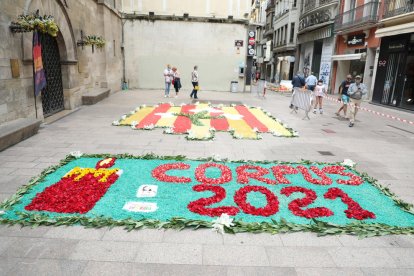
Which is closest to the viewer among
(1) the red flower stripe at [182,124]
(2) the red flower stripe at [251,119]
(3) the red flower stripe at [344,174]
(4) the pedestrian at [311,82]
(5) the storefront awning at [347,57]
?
(3) the red flower stripe at [344,174]

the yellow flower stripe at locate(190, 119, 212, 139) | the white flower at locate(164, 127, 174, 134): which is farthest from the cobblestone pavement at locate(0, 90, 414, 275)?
the yellow flower stripe at locate(190, 119, 212, 139)

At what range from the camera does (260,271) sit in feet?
11.2

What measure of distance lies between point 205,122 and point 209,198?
646cm

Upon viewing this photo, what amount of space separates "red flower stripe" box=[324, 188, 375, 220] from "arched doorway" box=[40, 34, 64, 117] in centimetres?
962

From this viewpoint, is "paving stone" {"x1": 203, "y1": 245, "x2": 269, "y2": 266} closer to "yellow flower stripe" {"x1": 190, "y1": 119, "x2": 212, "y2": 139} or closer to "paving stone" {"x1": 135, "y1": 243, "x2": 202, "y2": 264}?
"paving stone" {"x1": 135, "y1": 243, "x2": 202, "y2": 264}

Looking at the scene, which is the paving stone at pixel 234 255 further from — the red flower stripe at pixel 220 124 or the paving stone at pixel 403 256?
the red flower stripe at pixel 220 124

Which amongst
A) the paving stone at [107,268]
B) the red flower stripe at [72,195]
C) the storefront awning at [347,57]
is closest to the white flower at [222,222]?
the paving stone at [107,268]

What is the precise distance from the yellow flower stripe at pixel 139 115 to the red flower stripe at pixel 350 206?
7.01m

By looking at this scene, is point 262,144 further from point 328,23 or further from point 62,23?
point 328,23

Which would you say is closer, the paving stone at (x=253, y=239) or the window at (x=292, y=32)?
the paving stone at (x=253, y=239)

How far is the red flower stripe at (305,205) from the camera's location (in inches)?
183

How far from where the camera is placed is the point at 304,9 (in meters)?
34.7

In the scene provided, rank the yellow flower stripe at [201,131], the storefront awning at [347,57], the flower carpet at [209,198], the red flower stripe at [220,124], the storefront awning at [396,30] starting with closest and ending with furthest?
the flower carpet at [209,198]
the yellow flower stripe at [201,131]
the red flower stripe at [220,124]
the storefront awning at [396,30]
the storefront awning at [347,57]

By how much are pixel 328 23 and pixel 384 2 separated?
25.3 feet
